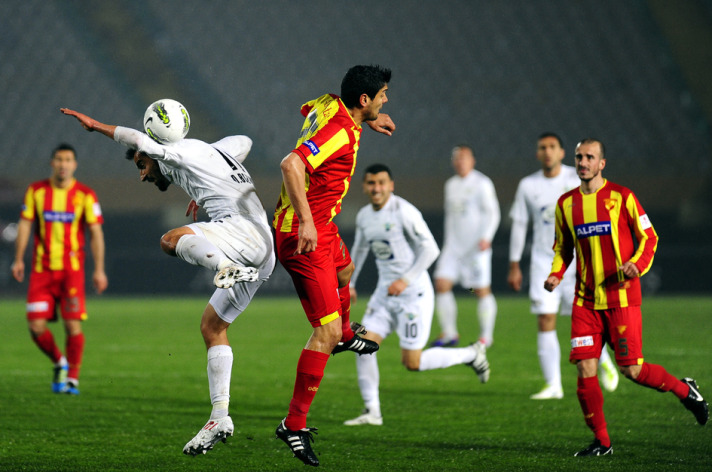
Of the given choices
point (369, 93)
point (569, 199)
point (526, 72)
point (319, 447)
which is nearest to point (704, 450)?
point (569, 199)

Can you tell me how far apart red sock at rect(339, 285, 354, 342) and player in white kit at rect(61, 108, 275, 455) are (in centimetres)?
45

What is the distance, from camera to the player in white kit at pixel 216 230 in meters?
4.86

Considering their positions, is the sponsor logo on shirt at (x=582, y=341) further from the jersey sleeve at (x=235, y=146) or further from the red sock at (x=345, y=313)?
the jersey sleeve at (x=235, y=146)

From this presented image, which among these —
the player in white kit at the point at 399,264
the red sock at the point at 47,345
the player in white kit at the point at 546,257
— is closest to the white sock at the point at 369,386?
the player in white kit at the point at 399,264

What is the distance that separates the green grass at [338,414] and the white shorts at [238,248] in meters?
0.88

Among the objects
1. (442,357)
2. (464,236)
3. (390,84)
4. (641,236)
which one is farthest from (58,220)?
(390,84)

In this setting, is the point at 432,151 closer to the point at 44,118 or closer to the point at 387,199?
the point at 44,118

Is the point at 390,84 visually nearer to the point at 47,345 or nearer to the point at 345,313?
the point at 47,345

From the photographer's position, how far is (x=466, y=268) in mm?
11984

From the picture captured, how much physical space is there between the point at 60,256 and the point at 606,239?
16.5 feet

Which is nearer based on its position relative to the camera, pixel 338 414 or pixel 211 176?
pixel 211 176

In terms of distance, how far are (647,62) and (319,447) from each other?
25169 mm

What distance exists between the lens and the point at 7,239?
68.2 feet

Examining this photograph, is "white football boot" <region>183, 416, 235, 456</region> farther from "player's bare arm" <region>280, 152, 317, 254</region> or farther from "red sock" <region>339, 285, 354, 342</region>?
"player's bare arm" <region>280, 152, 317, 254</region>
